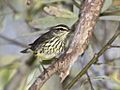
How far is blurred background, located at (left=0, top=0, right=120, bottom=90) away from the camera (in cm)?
130

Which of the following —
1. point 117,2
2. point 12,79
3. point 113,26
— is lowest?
point 12,79

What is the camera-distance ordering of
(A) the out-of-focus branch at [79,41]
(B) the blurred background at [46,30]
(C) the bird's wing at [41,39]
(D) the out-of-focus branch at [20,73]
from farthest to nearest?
(D) the out-of-focus branch at [20,73], (C) the bird's wing at [41,39], (B) the blurred background at [46,30], (A) the out-of-focus branch at [79,41]

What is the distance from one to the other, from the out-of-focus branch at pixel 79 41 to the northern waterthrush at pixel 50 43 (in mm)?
291

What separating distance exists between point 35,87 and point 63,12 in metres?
0.44

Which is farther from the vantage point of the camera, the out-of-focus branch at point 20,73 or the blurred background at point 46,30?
the out-of-focus branch at point 20,73

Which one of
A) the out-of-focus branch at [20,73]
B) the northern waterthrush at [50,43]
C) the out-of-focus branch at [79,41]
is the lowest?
the out-of-focus branch at [20,73]

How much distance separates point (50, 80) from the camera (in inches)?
39.7

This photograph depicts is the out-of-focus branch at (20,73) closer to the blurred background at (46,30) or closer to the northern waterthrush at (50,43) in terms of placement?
the blurred background at (46,30)

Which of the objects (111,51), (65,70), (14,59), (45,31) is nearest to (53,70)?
(65,70)

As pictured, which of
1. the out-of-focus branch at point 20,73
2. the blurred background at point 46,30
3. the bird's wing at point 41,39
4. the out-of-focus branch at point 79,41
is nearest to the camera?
the out-of-focus branch at point 79,41

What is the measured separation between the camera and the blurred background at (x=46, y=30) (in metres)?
1.30

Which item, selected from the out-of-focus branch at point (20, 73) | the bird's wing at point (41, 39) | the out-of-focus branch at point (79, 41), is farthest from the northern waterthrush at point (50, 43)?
the out-of-focus branch at point (79, 41)

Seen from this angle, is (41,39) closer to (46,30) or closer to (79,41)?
(46,30)

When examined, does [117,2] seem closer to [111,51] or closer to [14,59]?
[111,51]
